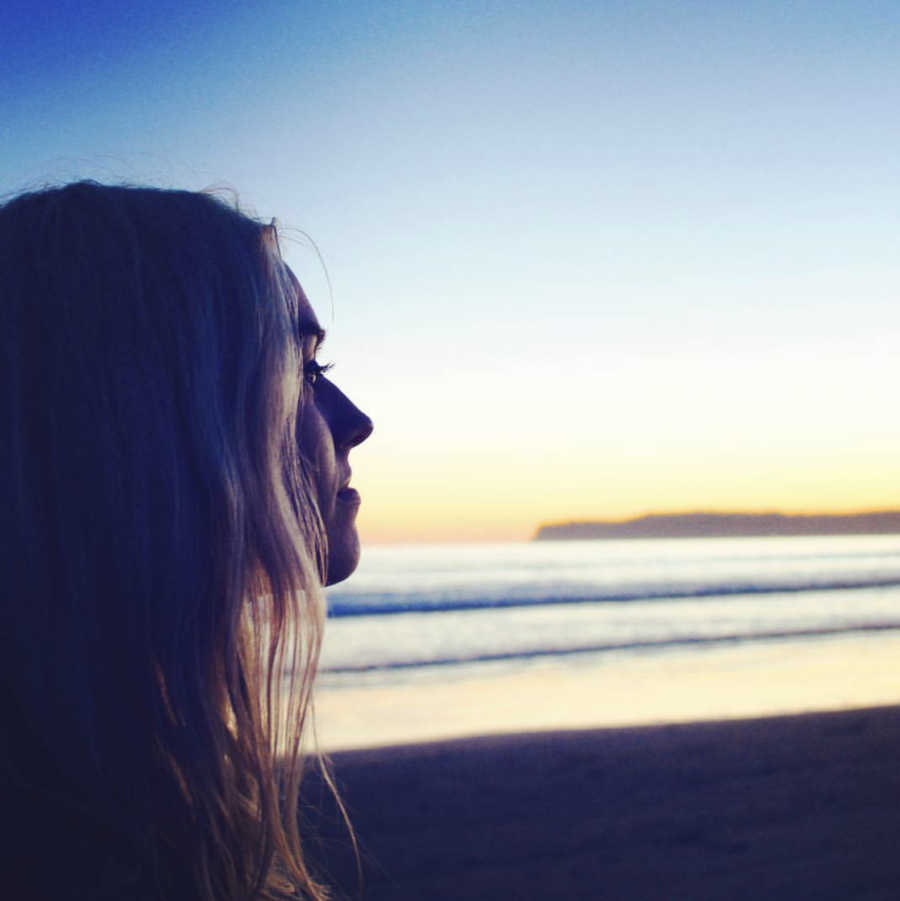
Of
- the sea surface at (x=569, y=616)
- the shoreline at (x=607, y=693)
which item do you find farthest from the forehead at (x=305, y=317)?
the sea surface at (x=569, y=616)

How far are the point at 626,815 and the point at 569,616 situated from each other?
13.0 meters

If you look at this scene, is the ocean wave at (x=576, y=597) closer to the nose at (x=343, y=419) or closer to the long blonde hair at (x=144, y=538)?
the nose at (x=343, y=419)

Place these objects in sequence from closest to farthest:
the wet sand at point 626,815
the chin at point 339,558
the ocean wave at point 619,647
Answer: the chin at point 339,558, the wet sand at point 626,815, the ocean wave at point 619,647

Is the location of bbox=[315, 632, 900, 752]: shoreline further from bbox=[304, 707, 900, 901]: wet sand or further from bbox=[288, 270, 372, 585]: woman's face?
bbox=[288, 270, 372, 585]: woman's face

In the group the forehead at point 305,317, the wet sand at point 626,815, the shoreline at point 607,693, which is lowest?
the shoreline at point 607,693

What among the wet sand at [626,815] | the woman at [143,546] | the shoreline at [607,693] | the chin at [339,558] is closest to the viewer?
the woman at [143,546]

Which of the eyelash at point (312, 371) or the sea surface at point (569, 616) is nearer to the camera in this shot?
the eyelash at point (312, 371)

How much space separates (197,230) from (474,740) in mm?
5460

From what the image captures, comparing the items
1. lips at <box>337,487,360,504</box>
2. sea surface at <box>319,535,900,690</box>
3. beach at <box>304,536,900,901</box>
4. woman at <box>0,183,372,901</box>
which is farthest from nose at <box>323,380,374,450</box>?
sea surface at <box>319,535,900,690</box>

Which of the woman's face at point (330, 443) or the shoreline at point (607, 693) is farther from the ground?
the woman's face at point (330, 443)

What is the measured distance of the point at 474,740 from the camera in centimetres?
587

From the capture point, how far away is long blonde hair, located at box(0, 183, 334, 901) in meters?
0.93

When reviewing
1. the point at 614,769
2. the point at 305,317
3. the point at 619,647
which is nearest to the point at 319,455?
the point at 305,317

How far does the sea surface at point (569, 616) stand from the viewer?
11406mm
